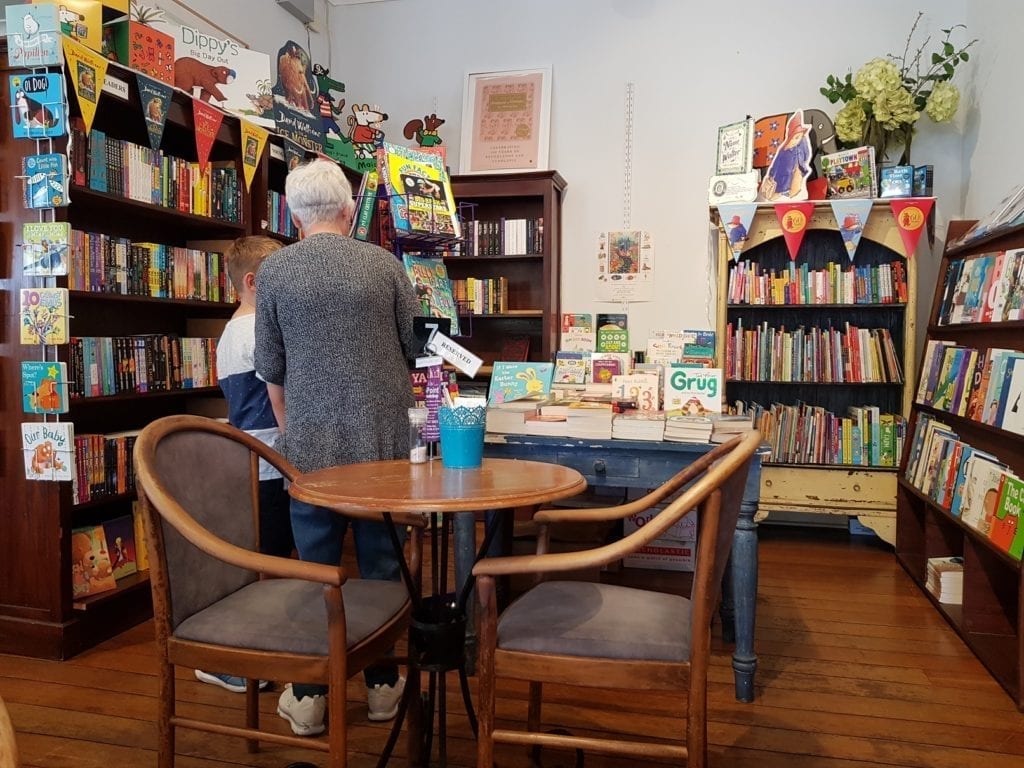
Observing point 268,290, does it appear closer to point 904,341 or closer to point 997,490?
point 997,490

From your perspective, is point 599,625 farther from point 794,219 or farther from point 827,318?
point 827,318

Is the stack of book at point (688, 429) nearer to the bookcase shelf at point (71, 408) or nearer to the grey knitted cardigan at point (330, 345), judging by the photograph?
the grey knitted cardigan at point (330, 345)

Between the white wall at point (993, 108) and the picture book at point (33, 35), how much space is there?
383 cm

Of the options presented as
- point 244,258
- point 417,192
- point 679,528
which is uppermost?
point 417,192

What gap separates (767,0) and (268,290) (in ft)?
12.3

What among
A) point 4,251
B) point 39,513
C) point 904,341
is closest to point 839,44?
point 904,341

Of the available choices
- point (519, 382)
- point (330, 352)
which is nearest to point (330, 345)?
point (330, 352)

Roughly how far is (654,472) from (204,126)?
2.31 m

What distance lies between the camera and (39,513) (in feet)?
8.42

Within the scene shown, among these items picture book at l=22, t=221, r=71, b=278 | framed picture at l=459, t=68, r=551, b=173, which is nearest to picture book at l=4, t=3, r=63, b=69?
picture book at l=22, t=221, r=71, b=278

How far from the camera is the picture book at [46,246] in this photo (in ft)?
8.16

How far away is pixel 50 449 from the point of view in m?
2.52

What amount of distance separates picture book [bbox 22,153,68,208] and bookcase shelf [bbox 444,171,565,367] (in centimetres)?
235

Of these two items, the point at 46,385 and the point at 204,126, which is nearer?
the point at 46,385
